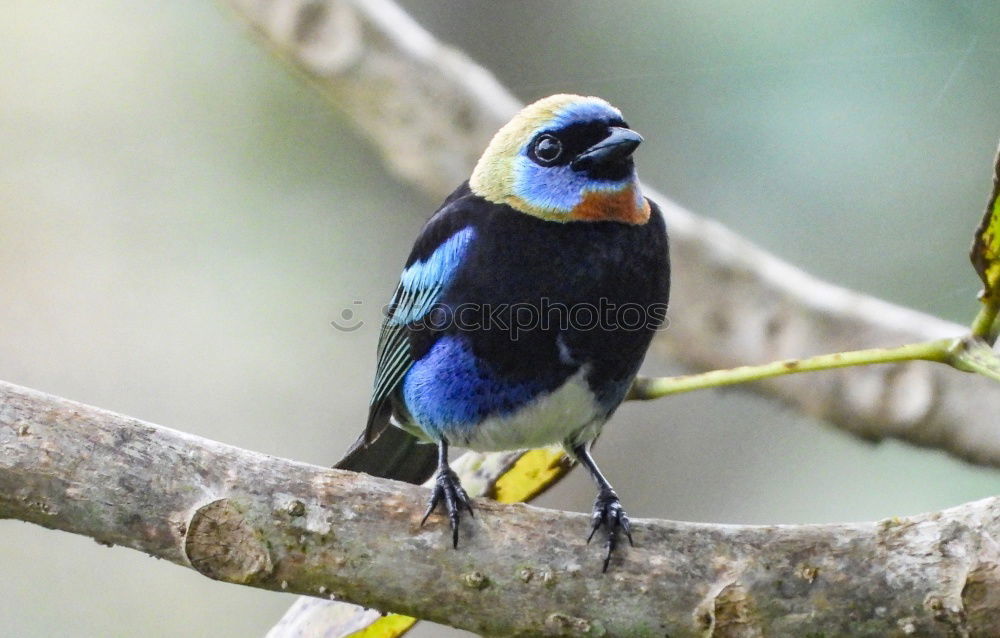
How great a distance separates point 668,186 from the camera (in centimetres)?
254

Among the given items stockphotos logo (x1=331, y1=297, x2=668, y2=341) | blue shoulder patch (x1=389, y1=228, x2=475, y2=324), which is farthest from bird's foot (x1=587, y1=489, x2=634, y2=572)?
blue shoulder patch (x1=389, y1=228, x2=475, y2=324)

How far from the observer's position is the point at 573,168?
63.7 inches

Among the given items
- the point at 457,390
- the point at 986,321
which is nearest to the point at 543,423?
the point at 457,390

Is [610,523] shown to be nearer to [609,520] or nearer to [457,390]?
[609,520]

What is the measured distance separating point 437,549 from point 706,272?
4.64 feet

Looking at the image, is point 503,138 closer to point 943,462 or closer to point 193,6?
point 193,6

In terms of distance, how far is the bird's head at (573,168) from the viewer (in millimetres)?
1597

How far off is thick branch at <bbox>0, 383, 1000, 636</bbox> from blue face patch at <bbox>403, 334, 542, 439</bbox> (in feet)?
0.90

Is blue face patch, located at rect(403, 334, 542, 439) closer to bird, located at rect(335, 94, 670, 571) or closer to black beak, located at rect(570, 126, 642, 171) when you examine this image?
bird, located at rect(335, 94, 670, 571)

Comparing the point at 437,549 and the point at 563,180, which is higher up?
the point at 563,180

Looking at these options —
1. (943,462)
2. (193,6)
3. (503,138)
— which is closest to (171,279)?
(193,6)

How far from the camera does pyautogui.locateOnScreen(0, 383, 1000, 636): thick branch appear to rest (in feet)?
4.11

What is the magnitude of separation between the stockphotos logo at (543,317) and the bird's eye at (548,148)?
0.27 m

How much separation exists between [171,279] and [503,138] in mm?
1075
